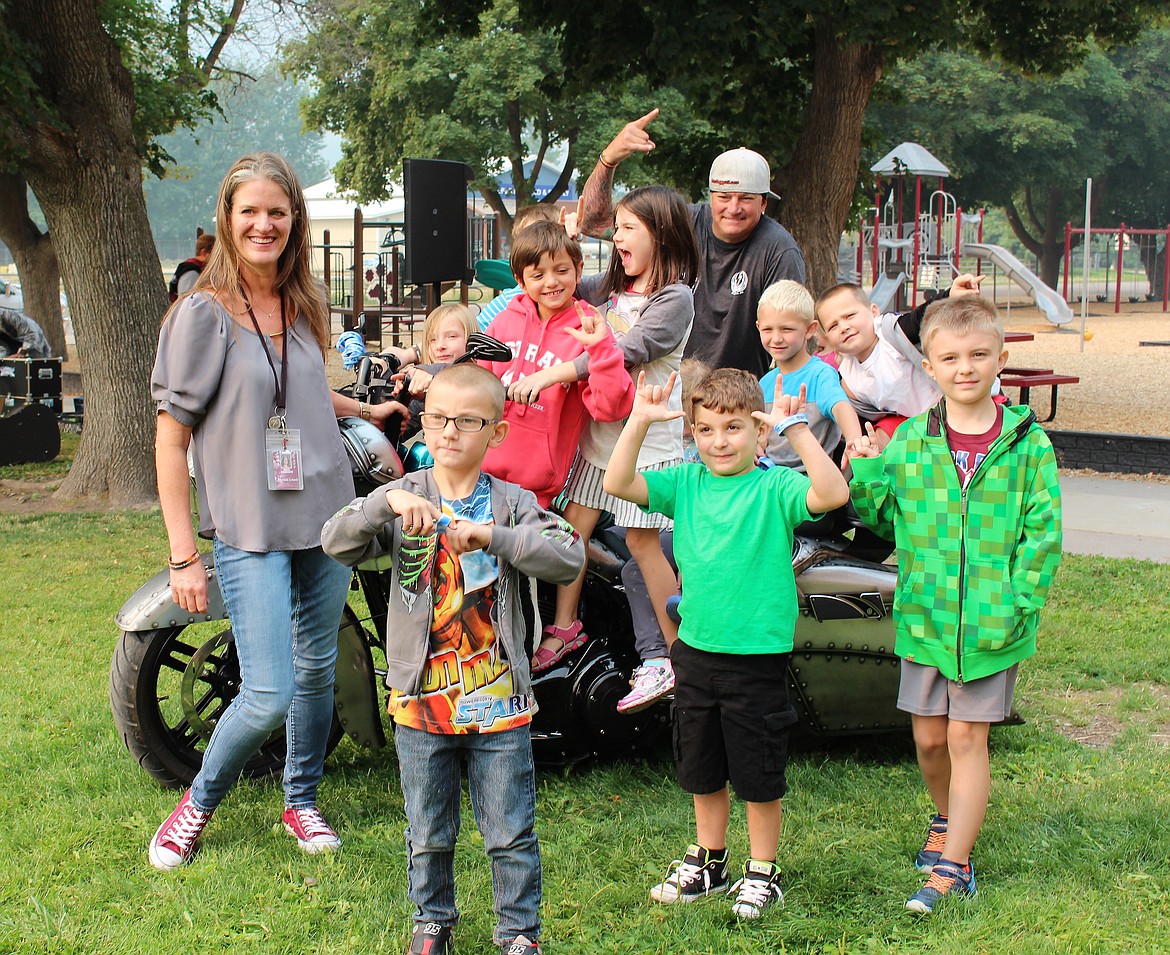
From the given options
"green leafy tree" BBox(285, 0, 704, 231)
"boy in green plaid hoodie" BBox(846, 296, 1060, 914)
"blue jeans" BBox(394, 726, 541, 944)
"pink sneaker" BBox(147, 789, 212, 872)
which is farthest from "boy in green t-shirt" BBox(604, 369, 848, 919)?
"green leafy tree" BBox(285, 0, 704, 231)

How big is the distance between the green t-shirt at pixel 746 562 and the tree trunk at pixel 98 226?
23.0 ft

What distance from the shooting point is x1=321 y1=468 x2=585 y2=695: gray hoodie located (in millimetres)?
2785

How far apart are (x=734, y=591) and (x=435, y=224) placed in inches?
197

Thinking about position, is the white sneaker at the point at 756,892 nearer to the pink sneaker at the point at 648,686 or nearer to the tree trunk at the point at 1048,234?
the pink sneaker at the point at 648,686

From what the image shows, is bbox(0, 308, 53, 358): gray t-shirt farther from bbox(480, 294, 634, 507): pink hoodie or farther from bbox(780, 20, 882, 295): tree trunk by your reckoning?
bbox(480, 294, 634, 507): pink hoodie

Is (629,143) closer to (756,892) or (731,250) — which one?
(731,250)

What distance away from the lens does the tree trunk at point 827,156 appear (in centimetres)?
1212

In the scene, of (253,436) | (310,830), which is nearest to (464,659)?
(253,436)

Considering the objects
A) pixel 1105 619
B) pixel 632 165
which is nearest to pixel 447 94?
pixel 632 165

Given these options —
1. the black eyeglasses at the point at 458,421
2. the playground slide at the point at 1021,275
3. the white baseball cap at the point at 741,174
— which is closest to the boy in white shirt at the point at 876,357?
the white baseball cap at the point at 741,174

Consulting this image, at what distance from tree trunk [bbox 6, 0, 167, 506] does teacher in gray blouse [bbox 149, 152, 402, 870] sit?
6091 millimetres

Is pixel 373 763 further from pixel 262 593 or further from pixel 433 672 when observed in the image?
pixel 433 672

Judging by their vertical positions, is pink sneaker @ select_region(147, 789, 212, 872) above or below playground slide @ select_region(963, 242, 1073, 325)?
below

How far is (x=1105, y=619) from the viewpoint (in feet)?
20.0
